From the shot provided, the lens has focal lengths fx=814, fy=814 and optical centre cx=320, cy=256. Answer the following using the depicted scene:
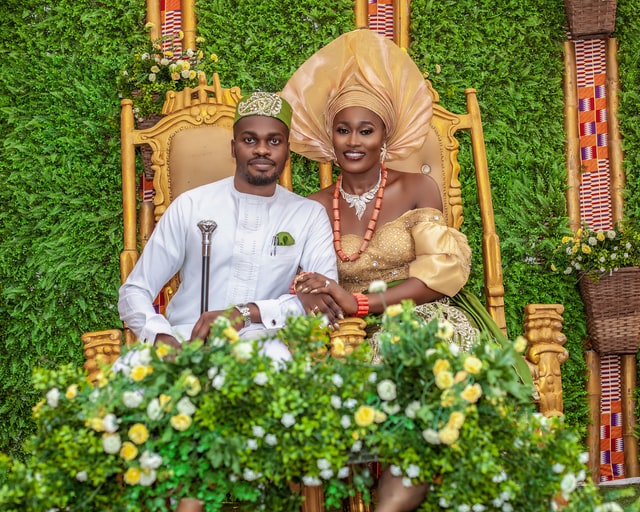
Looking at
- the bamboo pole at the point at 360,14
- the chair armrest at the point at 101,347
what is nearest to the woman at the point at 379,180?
the bamboo pole at the point at 360,14

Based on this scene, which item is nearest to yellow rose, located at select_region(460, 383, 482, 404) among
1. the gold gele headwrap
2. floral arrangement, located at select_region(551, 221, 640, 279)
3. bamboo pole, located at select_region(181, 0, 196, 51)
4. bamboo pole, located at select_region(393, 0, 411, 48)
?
the gold gele headwrap

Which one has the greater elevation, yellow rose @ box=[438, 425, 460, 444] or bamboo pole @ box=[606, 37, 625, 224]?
bamboo pole @ box=[606, 37, 625, 224]

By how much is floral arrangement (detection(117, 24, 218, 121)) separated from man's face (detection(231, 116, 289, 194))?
0.97 meters

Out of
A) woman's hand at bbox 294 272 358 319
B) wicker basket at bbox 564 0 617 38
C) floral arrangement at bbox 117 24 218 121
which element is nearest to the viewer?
woman's hand at bbox 294 272 358 319

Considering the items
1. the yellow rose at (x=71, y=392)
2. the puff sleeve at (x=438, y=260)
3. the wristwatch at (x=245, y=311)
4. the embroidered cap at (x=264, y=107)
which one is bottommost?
the yellow rose at (x=71, y=392)

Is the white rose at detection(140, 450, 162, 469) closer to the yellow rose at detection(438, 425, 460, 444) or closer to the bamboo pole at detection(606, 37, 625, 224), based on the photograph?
the yellow rose at detection(438, 425, 460, 444)

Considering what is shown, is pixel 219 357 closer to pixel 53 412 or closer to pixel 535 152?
pixel 53 412

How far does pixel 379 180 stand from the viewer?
4016mm

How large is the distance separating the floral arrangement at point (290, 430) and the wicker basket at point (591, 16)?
3.07 metres

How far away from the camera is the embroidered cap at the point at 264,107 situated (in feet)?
11.9

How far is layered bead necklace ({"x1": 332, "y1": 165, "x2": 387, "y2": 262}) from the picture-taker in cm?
383

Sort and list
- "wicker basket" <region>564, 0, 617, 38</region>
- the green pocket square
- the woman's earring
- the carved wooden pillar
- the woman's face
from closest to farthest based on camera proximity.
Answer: the carved wooden pillar, the green pocket square, the woman's face, the woman's earring, "wicker basket" <region>564, 0, 617, 38</region>

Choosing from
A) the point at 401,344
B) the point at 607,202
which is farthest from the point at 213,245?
the point at 607,202

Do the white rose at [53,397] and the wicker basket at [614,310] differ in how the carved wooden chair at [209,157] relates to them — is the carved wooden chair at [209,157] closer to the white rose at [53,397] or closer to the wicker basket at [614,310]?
the wicker basket at [614,310]
